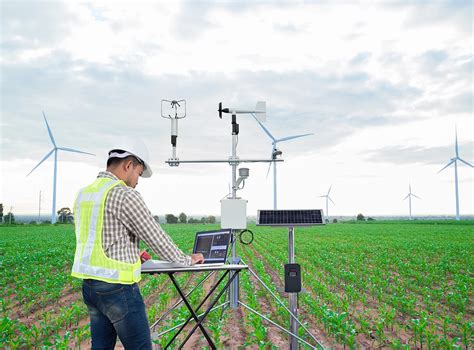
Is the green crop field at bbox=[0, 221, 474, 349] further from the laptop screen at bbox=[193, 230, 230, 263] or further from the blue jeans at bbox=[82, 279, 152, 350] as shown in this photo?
the blue jeans at bbox=[82, 279, 152, 350]

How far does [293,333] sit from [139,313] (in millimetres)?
2931

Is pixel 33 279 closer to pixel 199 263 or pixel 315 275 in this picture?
pixel 315 275

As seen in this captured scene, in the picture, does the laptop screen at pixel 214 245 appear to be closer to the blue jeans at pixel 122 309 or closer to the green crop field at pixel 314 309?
the blue jeans at pixel 122 309

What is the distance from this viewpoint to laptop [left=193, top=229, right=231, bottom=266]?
4398mm

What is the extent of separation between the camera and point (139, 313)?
9.75 ft

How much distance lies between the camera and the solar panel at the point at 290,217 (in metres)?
5.38

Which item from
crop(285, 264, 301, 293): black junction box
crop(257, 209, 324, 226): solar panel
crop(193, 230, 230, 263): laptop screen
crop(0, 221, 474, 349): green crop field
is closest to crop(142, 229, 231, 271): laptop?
crop(193, 230, 230, 263): laptop screen

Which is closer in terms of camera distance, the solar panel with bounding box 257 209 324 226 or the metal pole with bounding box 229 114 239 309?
the solar panel with bounding box 257 209 324 226

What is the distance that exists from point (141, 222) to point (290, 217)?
2.85 meters

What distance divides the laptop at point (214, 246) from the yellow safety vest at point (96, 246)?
148 centimetres

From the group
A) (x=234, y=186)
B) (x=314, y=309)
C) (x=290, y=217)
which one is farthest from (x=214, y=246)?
(x=314, y=309)

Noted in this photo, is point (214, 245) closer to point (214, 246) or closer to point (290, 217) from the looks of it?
point (214, 246)

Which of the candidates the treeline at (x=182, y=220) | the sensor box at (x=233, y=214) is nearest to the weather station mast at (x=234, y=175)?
the sensor box at (x=233, y=214)

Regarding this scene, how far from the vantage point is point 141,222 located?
3.00m
